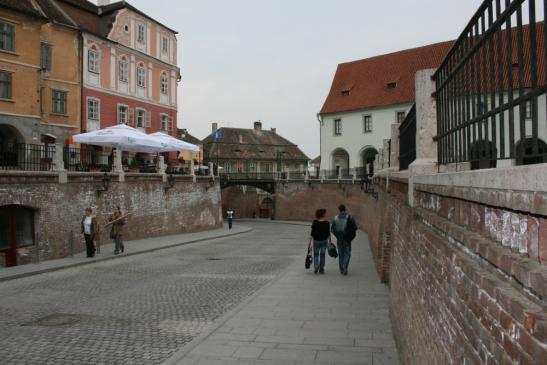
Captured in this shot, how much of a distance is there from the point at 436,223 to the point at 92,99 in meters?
32.2

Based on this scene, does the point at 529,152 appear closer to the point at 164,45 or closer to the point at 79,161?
the point at 79,161

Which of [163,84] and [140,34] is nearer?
[140,34]

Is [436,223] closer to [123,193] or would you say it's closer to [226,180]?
[123,193]

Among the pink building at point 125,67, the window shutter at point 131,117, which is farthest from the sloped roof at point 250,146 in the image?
the window shutter at point 131,117

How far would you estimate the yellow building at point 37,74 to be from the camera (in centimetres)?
2570

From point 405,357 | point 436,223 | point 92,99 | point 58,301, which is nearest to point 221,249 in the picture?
point 58,301

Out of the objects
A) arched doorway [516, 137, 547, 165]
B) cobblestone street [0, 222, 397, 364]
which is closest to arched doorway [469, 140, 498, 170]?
arched doorway [516, 137, 547, 165]

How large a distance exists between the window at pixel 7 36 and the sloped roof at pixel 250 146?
48611 millimetres

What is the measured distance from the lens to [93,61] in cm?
3344

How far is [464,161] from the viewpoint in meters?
4.36

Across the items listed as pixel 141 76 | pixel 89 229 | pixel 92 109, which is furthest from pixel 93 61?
pixel 89 229

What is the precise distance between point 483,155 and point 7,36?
89.9ft

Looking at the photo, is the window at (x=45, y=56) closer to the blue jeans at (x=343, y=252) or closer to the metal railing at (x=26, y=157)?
the metal railing at (x=26, y=157)

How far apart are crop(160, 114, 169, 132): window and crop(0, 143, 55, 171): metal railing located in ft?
64.2
